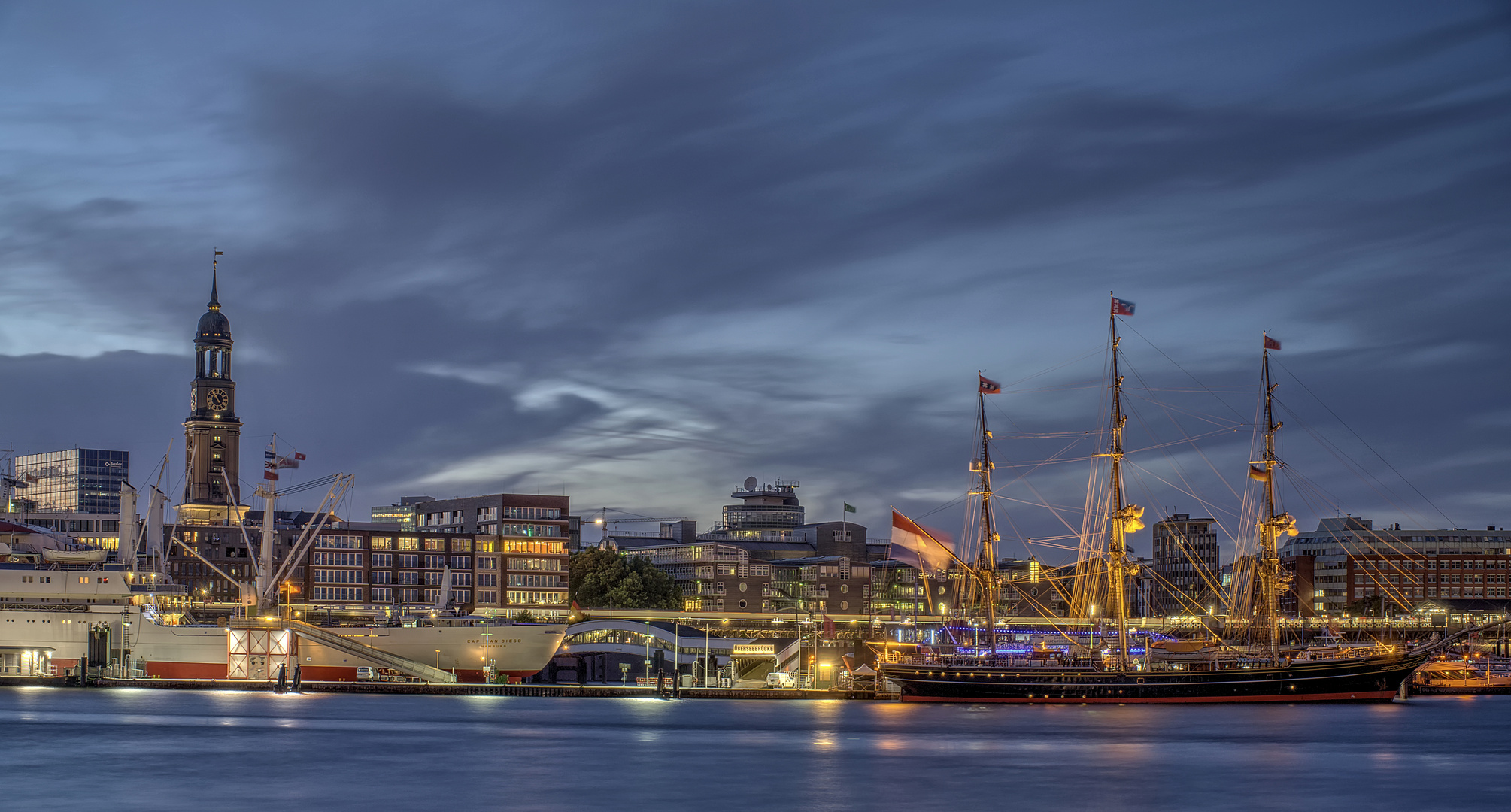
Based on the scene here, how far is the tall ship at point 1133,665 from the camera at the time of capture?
122 meters

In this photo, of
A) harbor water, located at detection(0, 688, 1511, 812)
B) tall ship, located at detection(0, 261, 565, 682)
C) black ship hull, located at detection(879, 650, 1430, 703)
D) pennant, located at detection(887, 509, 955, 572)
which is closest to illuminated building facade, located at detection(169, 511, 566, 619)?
tall ship, located at detection(0, 261, 565, 682)

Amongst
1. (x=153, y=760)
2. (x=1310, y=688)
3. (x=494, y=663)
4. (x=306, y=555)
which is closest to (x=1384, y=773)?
(x=1310, y=688)

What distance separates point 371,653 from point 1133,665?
2394 inches

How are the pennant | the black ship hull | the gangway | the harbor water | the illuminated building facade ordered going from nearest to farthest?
the harbor water → the black ship hull → the gangway → the pennant → the illuminated building facade

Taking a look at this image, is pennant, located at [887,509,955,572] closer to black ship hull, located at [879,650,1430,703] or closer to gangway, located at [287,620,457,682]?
black ship hull, located at [879,650,1430,703]

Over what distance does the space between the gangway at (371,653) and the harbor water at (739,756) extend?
13522mm

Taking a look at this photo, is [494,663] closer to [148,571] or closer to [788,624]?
[148,571]

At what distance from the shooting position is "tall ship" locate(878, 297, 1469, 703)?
12238cm

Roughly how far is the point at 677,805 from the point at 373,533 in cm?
13367

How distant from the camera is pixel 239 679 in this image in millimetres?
137500

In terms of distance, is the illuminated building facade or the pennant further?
the illuminated building facade

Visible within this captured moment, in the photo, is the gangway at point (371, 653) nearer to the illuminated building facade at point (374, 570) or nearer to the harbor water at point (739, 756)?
the harbor water at point (739, 756)

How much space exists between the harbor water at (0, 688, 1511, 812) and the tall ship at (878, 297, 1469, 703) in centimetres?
265

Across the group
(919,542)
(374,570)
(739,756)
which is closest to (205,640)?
(374,570)
